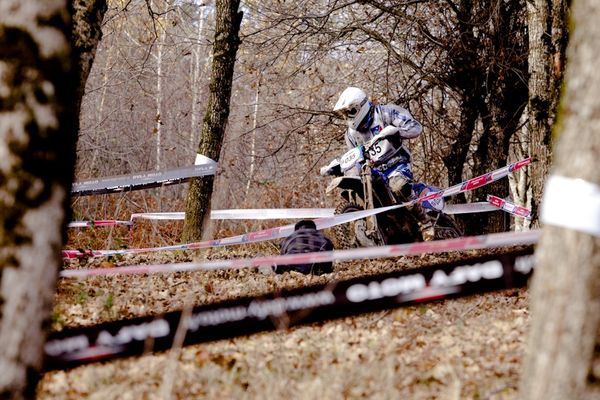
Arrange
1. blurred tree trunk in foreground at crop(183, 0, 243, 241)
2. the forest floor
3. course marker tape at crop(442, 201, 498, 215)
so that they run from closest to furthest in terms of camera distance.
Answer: the forest floor, blurred tree trunk in foreground at crop(183, 0, 243, 241), course marker tape at crop(442, 201, 498, 215)

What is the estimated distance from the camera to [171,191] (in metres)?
32.2

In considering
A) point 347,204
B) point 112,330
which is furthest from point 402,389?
point 347,204

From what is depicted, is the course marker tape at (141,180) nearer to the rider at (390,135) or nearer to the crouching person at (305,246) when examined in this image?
the rider at (390,135)

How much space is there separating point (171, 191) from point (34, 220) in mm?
29467

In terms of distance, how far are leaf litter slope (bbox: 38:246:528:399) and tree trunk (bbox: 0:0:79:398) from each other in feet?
1.67

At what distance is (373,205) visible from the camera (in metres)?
9.70

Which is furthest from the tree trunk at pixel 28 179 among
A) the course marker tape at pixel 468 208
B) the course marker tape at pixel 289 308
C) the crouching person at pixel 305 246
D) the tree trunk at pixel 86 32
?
the course marker tape at pixel 468 208

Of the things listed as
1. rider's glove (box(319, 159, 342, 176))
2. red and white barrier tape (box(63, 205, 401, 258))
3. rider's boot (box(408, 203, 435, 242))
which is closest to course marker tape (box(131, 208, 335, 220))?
rider's glove (box(319, 159, 342, 176))

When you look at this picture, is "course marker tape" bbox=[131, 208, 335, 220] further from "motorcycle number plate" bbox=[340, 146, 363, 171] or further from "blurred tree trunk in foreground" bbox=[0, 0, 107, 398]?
"blurred tree trunk in foreground" bbox=[0, 0, 107, 398]

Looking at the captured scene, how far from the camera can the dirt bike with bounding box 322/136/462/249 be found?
9.58 meters

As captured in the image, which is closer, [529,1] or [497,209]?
[529,1]

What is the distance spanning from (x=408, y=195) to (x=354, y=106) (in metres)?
1.16

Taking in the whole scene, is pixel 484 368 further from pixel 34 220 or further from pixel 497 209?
pixel 497 209

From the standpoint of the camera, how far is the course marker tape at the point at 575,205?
263 centimetres
